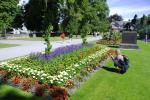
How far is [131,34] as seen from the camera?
114 ft

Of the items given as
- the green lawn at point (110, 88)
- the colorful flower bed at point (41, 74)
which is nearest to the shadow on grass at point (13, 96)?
the green lawn at point (110, 88)

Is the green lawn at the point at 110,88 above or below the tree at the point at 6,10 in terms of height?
below

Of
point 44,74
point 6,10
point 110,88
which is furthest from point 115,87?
point 6,10

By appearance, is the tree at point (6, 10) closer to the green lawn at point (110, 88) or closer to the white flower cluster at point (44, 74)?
the green lawn at point (110, 88)

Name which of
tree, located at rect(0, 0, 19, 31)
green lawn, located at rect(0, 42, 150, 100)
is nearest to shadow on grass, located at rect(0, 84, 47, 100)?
green lawn, located at rect(0, 42, 150, 100)

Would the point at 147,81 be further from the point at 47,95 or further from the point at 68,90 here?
the point at 47,95

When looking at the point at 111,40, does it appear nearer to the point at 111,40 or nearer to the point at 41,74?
the point at 111,40

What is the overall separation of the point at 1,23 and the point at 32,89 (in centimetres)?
3598

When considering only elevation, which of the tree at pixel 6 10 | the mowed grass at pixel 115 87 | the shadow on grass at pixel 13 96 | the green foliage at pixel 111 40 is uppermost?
the tree at pixel 6 10

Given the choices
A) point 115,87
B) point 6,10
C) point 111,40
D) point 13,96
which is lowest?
point 115,87

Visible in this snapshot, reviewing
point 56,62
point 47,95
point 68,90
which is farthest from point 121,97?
point 56,62

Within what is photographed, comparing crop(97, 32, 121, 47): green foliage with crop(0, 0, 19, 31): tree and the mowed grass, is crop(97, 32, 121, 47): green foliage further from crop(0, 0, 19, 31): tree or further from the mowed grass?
the mowed grass

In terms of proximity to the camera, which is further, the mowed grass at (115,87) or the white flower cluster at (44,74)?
the mowed grass at (115,87)

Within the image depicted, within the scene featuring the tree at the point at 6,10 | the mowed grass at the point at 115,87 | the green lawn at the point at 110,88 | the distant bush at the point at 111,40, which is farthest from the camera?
the tree at the point at 6,10
